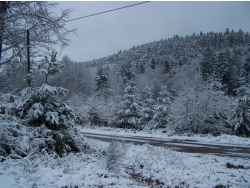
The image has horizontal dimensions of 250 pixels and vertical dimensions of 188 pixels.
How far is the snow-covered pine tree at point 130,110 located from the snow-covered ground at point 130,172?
649 inches

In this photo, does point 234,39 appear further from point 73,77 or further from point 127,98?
point 127,98

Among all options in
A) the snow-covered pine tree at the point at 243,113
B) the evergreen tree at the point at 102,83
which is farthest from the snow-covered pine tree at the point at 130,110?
the evergreen tree at the point at 102,83

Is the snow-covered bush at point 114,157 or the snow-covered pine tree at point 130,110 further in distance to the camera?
the snow-covered pine tree at point 130,110

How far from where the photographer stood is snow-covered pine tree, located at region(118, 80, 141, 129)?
86.7ft

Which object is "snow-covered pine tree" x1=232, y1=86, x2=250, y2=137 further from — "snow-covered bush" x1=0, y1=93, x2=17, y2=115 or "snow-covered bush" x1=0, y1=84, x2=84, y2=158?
"snow-covered bush" x1=0, y1=93, x2=17, y2=115

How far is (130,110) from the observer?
2655cm

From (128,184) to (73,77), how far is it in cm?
5598

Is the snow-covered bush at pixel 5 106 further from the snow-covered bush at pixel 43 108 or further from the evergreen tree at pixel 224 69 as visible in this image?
the evergreen tree at pixel 224 69

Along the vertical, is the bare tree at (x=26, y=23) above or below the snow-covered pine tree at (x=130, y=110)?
above

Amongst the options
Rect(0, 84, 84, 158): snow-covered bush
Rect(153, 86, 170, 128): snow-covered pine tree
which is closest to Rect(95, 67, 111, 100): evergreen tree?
Rect(153, 86, 170, 128): snow-covered pine tree

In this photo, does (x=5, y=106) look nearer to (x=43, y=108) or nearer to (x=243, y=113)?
(x=43, y=108)

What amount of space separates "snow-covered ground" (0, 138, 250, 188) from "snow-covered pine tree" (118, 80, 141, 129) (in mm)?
16473

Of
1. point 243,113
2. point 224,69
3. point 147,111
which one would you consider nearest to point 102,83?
point 147,111

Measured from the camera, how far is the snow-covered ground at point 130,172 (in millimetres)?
5816
